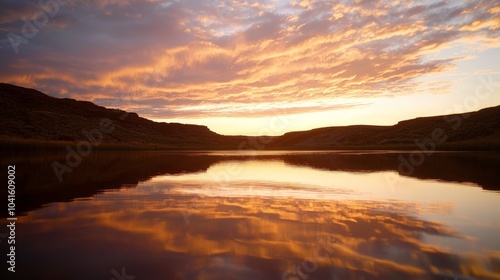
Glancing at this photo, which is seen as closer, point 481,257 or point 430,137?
point 481,257

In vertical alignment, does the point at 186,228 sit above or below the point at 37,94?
below

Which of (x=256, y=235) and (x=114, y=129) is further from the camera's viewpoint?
(x=114, y=129)

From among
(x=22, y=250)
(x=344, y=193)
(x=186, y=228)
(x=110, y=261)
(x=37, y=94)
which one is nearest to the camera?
(x=110, y=261)

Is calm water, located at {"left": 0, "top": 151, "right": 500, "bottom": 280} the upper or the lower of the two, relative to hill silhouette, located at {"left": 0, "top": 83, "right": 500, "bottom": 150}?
lower

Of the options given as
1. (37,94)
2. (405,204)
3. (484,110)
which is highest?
(37,94)

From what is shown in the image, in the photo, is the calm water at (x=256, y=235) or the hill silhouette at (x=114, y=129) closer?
the calm water at (x=256, y=235)

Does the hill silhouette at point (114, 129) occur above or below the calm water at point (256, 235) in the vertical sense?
above

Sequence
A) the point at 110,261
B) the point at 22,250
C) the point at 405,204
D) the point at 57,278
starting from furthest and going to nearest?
the point at 405,204 < the point at 22,250 < the point at 110,261 < the point at 57,278

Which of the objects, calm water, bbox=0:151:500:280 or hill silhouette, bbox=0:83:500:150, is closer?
calm water, bbox=0:151:500:280

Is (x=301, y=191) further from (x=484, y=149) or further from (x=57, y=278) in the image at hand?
(x=484, y=149)

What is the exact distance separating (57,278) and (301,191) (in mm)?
12403

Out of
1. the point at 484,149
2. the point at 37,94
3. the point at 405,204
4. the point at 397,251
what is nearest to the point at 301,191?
the point at 405,204

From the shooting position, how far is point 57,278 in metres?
5.48

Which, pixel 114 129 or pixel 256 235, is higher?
pixel 114 129
